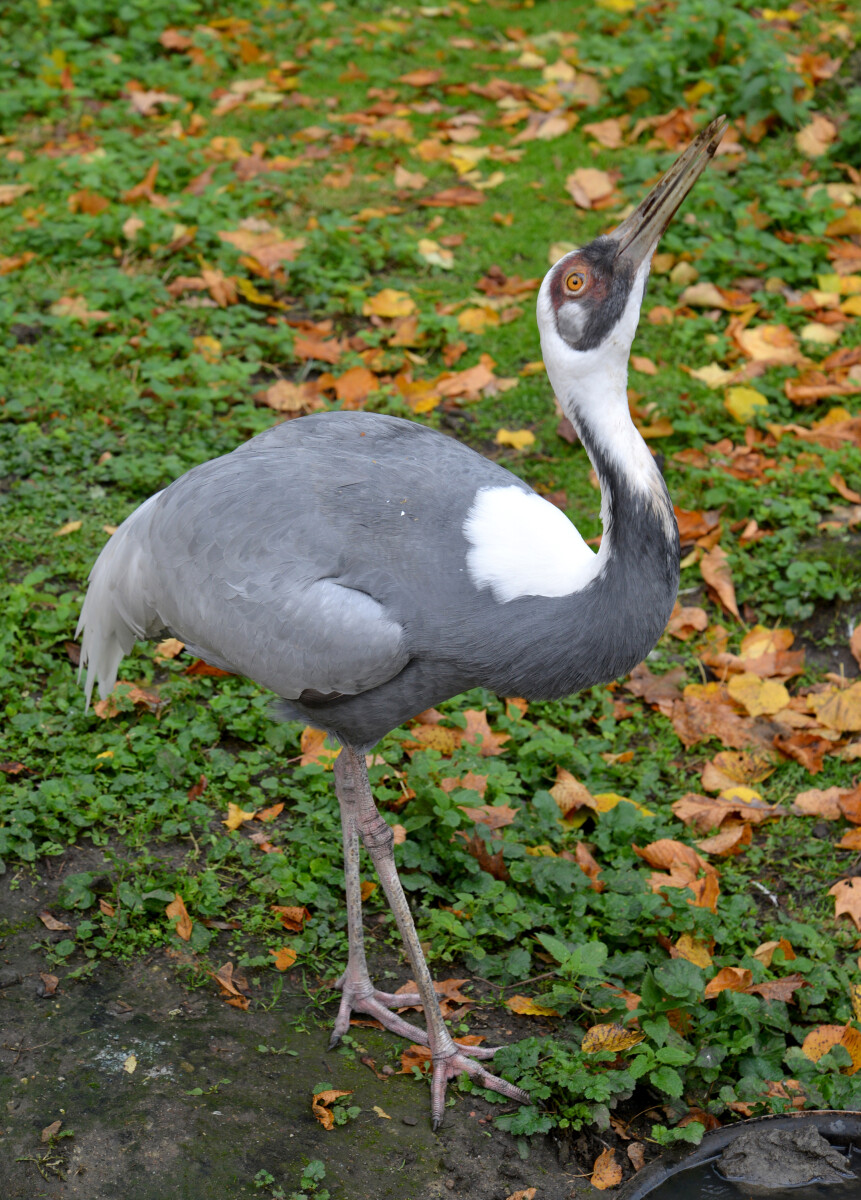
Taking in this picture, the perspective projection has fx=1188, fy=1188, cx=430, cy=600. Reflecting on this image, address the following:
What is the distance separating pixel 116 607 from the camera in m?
3.52

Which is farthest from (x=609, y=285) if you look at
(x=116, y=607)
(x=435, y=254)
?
(x=435, y=254)

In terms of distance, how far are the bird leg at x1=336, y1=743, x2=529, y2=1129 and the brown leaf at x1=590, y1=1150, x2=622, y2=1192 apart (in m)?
0.23

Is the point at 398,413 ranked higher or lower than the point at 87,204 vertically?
lower

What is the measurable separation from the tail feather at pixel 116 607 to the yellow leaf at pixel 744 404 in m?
2.90

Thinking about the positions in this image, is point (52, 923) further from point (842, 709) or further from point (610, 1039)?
point (842, 709)

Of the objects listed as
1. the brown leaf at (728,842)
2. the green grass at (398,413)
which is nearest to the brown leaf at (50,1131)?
the green grass at (398,413)

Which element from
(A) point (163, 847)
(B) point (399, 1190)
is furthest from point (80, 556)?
(B) point (399, 1190)

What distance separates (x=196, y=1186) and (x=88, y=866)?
1124mm

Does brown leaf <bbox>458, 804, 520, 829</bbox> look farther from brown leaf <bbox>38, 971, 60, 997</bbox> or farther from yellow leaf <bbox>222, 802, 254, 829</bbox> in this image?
brown leaf <bbox>38, 971, 60, 997</bbox>

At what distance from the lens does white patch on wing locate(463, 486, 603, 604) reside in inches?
115

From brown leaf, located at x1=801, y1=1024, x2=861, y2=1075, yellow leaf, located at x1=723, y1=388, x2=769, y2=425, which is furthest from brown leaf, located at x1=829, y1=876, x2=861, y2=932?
yellow leaf, located at x1=723, y1=388, x2=769, y2=425

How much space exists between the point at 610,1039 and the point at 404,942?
0.59 meters

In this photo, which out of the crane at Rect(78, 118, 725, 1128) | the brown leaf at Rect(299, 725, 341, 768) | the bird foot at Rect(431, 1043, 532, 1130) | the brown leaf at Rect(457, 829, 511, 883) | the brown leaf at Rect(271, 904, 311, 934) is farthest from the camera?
the brown leaf at Rect(299, 725, 341, 768)

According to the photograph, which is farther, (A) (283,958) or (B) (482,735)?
(B) (482,735)
